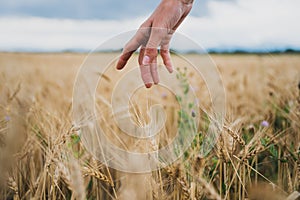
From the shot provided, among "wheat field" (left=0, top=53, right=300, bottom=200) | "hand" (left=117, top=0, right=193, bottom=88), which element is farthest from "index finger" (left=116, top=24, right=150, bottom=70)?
"wheat field" (left=0, top=53, right=300, bottom=200)

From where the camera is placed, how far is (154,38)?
33.3 inches

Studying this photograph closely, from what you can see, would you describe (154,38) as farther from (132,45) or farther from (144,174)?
(144,174)

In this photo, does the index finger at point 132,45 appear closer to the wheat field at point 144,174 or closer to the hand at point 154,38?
the hand at point 154,38

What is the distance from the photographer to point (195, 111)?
130cm

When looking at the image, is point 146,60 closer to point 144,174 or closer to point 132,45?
point 132,45

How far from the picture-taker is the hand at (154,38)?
83cm

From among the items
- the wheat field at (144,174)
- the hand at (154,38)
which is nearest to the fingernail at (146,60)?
Result: the hand at (154,38)

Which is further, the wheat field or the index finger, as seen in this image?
the index finger

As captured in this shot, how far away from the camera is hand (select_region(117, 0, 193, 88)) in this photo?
2.74 ft

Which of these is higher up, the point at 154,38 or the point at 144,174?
the point at 154,38

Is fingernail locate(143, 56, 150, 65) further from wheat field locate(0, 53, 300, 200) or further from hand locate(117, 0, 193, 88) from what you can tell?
wheat field locate(0, 53, 300, 200)

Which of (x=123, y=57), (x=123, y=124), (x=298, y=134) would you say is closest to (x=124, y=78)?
(x=123, y=57)

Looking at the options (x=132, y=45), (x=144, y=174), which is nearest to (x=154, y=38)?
(x=132, y=45)

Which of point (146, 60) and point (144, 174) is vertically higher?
point (146, 60)
